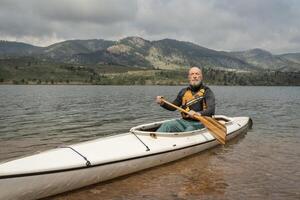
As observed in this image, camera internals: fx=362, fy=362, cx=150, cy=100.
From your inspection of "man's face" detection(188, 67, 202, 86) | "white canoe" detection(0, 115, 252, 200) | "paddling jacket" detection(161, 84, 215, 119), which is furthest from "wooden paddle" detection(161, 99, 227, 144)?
"man's face" detection(188, 67, 202, 86)

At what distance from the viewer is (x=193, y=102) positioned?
54.4ft

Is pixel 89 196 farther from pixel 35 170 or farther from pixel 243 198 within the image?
pixel 243 198

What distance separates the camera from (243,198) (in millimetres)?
11469

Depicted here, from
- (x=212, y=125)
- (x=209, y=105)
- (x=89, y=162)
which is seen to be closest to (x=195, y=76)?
(x=209, y=105)

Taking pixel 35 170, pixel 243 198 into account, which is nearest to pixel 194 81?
pixel 243 198

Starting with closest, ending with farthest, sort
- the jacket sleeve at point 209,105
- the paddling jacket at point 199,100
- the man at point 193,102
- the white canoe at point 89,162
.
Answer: the white canoe at point 89,162
the jacket sleeve at point 209,105
the man at point 193,102
the paddling jacket at point 199,100

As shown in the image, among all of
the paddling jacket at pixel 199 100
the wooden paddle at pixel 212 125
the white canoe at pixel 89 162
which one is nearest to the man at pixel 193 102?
the paddling jacket at pixel 199 100

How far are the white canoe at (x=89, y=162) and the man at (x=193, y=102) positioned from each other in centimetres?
55

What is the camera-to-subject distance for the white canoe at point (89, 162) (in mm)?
9883

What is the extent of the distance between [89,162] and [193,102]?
22.2 ft

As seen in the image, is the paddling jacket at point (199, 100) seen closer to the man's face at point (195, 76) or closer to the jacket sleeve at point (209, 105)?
the jacket sleeve at point (209, 105)

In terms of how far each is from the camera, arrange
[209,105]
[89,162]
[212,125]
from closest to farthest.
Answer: [89,162]
[212,125]
[209,105]

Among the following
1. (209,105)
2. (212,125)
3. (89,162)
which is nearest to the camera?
(89,162)

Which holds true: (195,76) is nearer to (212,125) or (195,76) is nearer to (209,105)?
(209,105)
